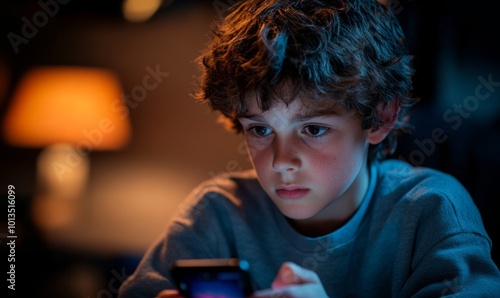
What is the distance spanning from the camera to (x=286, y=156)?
0.85 metres

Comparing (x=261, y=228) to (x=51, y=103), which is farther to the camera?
(x=51, y=103)

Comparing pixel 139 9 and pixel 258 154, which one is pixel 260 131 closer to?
pixel 258 154

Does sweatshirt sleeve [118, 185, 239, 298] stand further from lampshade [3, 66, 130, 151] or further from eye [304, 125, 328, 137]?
lampshade [3, 66, 130, 151]

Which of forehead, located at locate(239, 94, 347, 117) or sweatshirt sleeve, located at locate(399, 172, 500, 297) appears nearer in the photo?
sweatshirt sleeve, located at locate(399, 172, 500, 297)

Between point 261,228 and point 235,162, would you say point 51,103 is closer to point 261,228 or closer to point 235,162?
point 235,162

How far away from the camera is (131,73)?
6.07 feet

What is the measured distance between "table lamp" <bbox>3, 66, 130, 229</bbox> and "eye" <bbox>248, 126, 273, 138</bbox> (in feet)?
2.83

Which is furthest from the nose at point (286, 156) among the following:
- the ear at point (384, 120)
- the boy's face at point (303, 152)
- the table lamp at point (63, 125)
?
the table lamp at point (63, 125)

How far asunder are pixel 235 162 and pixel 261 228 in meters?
0.74

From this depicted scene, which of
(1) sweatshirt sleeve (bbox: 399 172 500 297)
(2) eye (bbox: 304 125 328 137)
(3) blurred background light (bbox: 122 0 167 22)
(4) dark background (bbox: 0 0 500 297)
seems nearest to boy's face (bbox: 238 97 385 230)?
(2) eye (bbox: 304 125 328 137)

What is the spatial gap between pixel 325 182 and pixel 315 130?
0.08 m

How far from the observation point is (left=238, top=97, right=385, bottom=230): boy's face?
0.85 metres

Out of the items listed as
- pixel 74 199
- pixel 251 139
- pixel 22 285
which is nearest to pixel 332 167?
pixel 251 139

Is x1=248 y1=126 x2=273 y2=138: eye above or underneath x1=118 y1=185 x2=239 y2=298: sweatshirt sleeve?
above
